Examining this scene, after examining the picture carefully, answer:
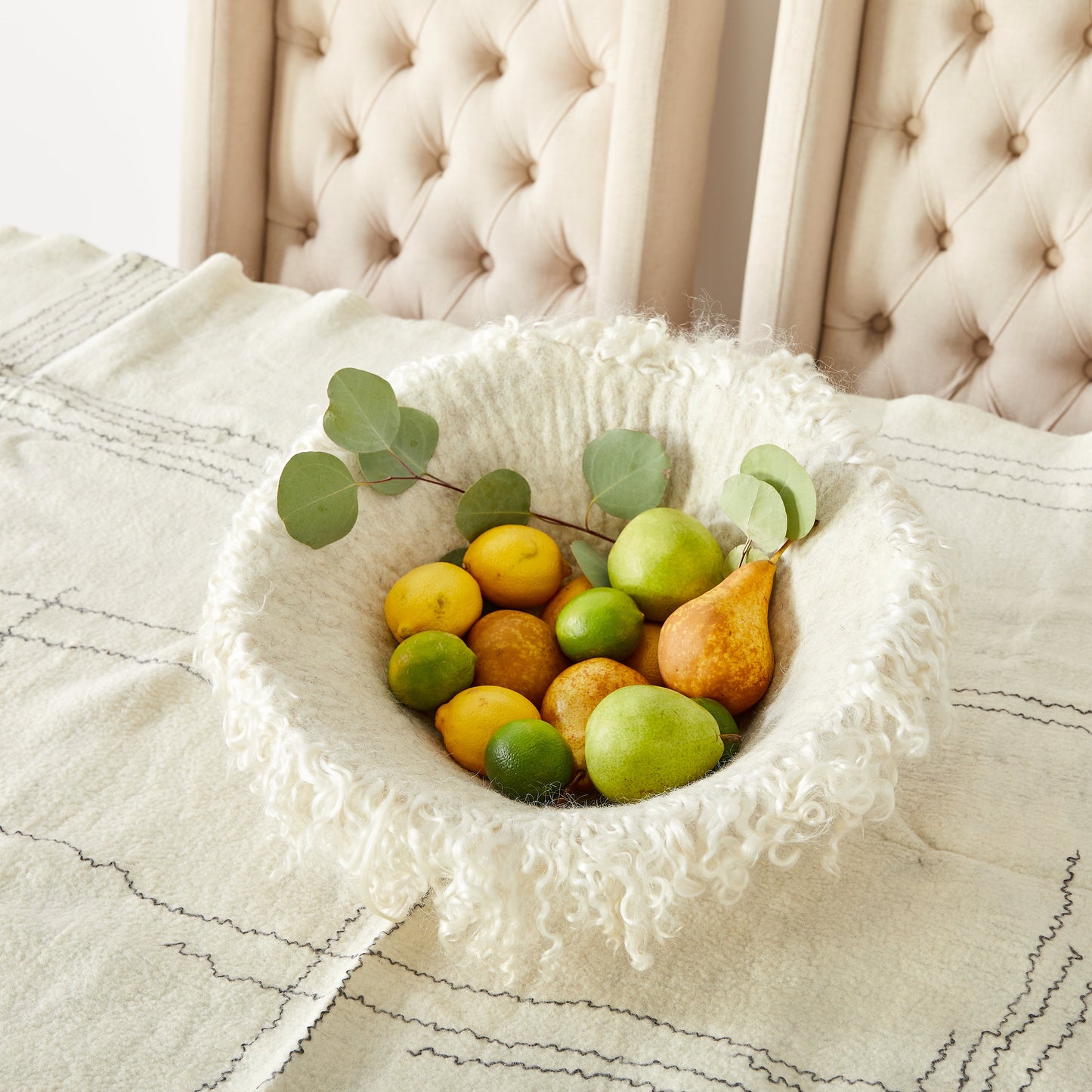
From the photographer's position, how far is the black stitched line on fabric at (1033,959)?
468 mm

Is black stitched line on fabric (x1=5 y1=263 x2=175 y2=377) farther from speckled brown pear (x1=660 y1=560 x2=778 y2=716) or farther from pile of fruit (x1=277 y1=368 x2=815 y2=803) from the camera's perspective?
speckled brown pear (x1=660 y1=560 x2=778 y2=716)

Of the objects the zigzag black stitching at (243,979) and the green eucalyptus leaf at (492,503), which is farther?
the green eucalyptus leaf at (492,503)

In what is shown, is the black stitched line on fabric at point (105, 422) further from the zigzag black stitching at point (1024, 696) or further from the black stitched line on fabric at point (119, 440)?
the zigzag black stitching at point (1024, 696)

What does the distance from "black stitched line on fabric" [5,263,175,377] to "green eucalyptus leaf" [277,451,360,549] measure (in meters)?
0.57

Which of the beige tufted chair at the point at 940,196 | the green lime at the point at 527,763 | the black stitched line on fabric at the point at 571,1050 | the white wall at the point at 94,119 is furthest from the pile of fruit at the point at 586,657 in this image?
the white wall at the point at 94,119

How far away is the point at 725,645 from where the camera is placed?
21.6 inches

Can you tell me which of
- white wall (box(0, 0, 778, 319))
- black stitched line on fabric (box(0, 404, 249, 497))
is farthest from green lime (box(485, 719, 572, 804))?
white wall (box(0, 0, 778, 319))

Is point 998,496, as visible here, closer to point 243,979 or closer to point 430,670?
point 430,670

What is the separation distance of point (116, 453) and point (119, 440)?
2 centimetres

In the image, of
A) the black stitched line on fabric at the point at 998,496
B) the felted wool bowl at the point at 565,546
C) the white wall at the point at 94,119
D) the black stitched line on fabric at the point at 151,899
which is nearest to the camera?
the felted wool bowl at the point at 565,546

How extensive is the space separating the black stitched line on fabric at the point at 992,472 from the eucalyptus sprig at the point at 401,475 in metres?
0.35

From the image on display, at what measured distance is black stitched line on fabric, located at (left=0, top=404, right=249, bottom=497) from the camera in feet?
2.92

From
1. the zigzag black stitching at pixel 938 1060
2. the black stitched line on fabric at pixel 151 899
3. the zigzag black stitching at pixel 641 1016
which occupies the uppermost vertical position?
the zigzag black stitching at pixel 938 1060

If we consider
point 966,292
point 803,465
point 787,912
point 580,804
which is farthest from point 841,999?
point 966,292
